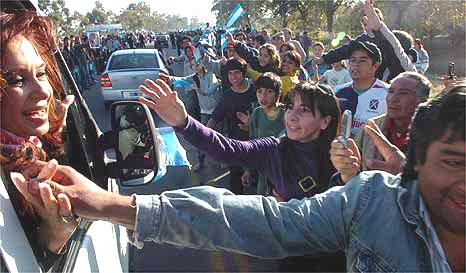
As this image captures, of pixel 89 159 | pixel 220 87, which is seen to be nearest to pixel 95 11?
pixel 220 87

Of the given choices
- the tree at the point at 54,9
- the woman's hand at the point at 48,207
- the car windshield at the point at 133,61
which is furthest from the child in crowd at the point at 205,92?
the woman's hand at the point at 48,207

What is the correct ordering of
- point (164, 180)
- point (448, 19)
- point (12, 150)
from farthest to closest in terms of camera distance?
point (448, 19), point (164, 180), point (12, 150)

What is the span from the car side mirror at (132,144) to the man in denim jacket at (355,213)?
69cm

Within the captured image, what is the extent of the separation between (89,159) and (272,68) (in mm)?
4768

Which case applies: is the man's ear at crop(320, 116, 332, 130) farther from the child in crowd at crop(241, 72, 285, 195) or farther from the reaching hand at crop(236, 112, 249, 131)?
the reaching hand at crop(236, 112, 249, 131)

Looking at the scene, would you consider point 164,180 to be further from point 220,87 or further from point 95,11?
point 95,11

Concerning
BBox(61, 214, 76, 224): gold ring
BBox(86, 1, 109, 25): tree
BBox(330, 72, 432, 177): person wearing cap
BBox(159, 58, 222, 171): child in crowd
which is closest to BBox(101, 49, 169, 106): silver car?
BBox(159, 58, 222, 171): child in crowd

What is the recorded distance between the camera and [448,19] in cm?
2434

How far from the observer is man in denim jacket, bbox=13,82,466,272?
121cm

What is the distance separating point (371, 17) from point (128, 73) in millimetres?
7162

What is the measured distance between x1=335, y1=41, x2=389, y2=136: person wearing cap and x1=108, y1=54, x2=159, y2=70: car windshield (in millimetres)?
7421

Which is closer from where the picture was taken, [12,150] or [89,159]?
[12,150]

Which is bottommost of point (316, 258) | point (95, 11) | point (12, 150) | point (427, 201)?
point (316, 258)

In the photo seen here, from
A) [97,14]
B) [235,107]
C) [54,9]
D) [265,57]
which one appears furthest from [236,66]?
[97,14]
